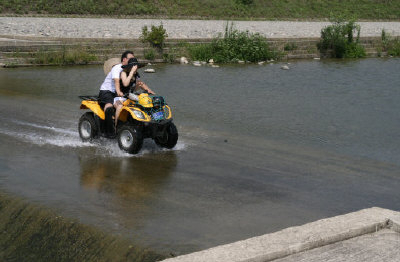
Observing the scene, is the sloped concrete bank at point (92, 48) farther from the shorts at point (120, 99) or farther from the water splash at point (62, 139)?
the shorts at point (120, 99)

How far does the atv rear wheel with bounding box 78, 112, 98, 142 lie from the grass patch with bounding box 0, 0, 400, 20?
1350 inches

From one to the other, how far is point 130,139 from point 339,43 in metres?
21.7

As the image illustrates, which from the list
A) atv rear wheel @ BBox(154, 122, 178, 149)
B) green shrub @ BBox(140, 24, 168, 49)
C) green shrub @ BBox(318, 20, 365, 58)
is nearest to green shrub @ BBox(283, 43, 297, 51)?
green shrub @ BBox(318, 20, 365, 58)

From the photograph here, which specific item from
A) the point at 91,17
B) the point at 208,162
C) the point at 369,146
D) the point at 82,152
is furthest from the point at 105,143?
the point at 91,17

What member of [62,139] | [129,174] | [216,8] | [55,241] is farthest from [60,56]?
[216,8]

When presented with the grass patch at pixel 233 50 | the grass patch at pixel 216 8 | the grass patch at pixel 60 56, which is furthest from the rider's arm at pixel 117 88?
the grass patch at pixel 216 8

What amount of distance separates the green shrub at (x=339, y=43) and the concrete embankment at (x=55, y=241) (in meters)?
24.6

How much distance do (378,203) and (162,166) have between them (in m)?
3.40

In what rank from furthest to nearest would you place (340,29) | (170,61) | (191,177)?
(340,29) → (170,61) → (191,177)

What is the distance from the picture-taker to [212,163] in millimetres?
10336

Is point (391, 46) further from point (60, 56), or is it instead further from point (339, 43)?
point (60, 56)

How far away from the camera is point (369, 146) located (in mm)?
12500

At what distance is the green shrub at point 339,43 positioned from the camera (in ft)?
99.2

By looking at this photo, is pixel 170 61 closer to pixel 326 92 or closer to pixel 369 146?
pixel 326 92
